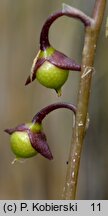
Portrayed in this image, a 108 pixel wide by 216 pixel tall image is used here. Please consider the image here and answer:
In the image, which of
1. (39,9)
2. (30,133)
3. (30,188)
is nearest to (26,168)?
(30,188)

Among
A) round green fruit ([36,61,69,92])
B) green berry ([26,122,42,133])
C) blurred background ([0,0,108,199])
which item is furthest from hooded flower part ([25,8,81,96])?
blurred background ([0,0,108,199])

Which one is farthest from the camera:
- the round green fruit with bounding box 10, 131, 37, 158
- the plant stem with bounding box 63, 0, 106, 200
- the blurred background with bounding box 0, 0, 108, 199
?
the blurred background with bounding box 0, 0, 108, 199

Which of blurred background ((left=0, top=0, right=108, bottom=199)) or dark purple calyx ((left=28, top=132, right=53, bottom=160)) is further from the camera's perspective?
blurred background ((left=0, top=0, right=108, bottom=199))

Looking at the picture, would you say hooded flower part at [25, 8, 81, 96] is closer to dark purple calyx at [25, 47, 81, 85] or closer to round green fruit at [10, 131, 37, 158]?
dark purple calyx at [25, 47, 81, 85]

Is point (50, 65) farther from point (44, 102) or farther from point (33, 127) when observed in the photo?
point (44, 102)

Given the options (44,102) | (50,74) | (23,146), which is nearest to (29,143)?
(23,146)

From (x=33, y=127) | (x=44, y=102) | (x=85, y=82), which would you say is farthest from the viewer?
(x=44, y=102)
